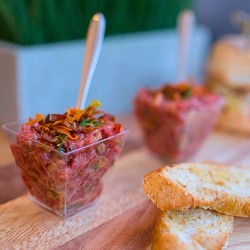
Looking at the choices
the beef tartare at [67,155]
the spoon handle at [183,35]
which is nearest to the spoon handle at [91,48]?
the beef tartare at [67,155]

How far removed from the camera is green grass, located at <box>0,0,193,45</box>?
3.92ft

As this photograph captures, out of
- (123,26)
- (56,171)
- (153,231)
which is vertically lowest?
(153,231)

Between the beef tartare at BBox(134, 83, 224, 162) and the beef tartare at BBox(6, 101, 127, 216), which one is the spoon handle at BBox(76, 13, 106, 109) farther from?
the beef tartare at BBox(134, 83, 224, 162)

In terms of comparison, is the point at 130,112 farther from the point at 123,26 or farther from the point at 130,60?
the point at 123,26

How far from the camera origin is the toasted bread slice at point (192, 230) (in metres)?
0.73

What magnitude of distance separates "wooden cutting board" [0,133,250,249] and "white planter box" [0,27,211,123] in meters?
0.34

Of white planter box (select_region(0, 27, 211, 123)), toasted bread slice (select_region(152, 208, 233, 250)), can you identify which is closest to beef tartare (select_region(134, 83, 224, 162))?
white planter box (select_region(0, 27, 211, 123))

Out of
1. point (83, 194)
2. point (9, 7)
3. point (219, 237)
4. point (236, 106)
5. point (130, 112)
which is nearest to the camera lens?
point (219, 237)

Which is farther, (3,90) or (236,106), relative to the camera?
(236,106)

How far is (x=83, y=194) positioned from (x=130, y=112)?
69cm

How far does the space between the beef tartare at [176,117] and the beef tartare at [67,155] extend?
259mm

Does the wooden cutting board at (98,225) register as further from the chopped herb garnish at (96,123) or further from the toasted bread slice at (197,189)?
the chopped herb garnish at (96,123)

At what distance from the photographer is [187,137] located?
117 centimetres

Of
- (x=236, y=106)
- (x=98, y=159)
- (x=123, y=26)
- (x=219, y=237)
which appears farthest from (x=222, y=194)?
(x=123, y=26)
